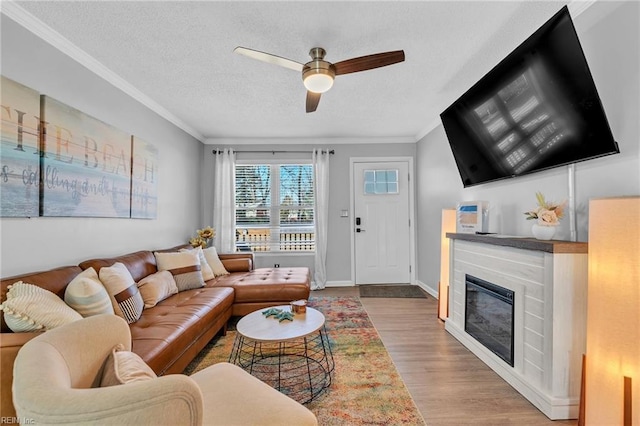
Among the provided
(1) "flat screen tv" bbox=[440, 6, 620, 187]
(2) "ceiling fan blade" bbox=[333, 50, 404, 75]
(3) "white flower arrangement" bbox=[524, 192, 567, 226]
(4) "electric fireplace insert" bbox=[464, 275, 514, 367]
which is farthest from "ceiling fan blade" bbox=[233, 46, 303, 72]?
(4) "electric fireplace insert" bbox=[464, 275, 514, 367]

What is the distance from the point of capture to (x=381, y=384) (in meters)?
2.01

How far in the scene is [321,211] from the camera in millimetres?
4629

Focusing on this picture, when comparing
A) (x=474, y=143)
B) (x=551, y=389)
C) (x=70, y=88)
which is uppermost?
(x=70, y=88)

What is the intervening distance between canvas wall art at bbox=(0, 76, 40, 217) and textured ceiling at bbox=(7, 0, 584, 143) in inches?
20.7

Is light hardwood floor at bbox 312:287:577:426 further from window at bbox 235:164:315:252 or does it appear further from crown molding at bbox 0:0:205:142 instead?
crown molding at bbox 0:0:205:142

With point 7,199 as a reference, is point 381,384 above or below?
below

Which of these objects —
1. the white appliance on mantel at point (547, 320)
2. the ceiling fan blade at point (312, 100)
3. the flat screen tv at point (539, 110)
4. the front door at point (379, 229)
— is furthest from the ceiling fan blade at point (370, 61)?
the front door at point (379, 229)

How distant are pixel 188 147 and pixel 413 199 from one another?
142 inches

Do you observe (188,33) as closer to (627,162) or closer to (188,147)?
(188,147)

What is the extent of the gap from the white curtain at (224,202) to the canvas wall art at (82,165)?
5.81ft

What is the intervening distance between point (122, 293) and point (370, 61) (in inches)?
93.4

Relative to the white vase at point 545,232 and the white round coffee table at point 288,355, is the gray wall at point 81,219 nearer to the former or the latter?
the white round coffee table at point 288,355

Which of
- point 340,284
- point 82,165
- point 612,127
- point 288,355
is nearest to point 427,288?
point 340,284

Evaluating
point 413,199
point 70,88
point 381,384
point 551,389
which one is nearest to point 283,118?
point 70,88
